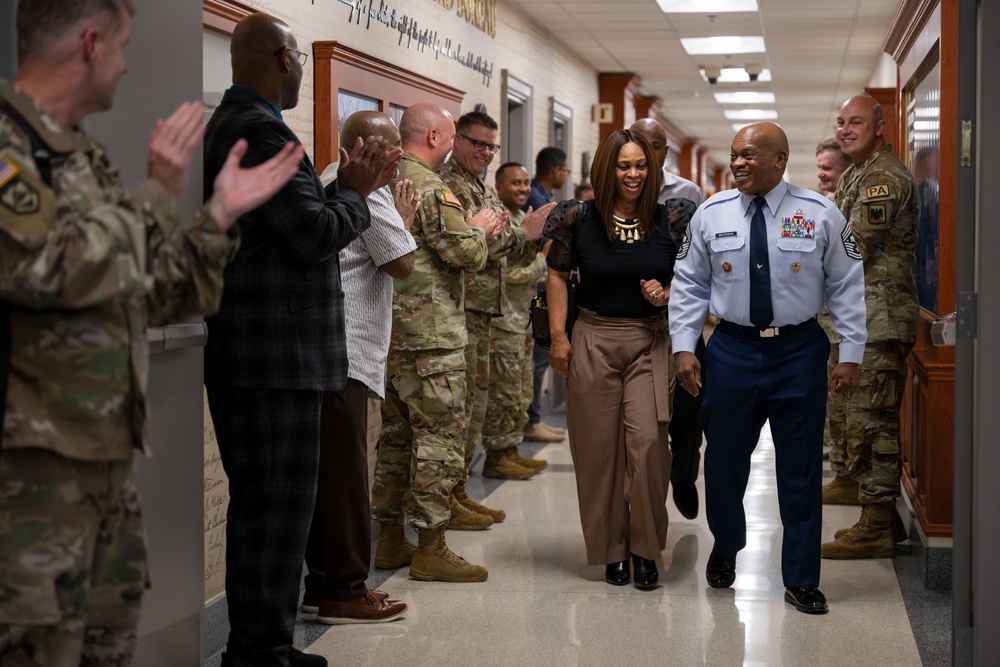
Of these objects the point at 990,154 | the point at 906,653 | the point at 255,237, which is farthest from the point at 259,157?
the point at 906,653

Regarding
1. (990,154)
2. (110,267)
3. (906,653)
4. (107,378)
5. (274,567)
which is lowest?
(906,653)

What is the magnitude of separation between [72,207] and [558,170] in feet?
20.0

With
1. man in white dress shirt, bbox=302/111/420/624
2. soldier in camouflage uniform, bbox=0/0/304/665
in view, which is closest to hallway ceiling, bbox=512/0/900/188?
man in white dress shirt, bbox=302/111/420/624

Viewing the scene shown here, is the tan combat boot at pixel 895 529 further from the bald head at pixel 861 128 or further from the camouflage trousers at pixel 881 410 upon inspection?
the bald head at pixel 861 128

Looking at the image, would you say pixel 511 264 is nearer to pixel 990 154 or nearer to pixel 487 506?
pixel 487 506

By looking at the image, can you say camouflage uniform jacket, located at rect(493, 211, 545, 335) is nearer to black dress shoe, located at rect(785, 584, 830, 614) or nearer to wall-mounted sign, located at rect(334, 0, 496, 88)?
wall-mounted sign, located at rect(334, 0, 496, 88)

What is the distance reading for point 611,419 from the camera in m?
4.29

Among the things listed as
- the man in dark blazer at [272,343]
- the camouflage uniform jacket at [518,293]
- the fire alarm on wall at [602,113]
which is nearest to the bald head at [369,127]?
the man in dark blazer at [272,343]

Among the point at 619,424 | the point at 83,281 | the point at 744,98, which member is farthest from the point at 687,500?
the point at 744,98

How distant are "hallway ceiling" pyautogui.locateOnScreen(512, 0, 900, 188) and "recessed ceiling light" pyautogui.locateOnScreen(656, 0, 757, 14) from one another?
9 centimetres

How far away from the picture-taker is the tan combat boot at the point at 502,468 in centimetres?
643

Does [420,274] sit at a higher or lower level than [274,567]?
higher

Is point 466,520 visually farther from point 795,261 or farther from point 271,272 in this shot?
point 271,272

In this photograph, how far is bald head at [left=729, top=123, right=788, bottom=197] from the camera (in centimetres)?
389
